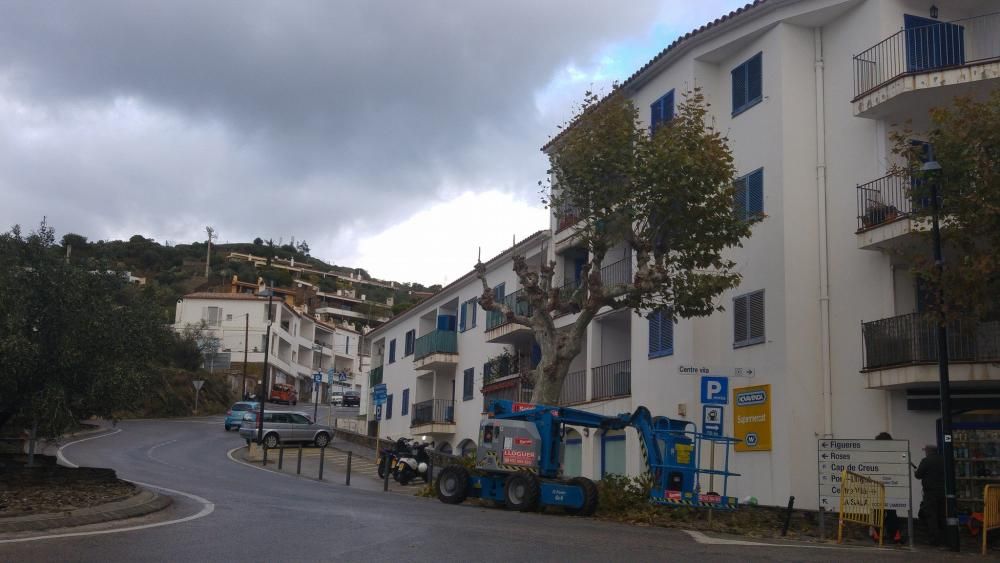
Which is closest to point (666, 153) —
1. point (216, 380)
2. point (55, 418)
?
point (55, 418)

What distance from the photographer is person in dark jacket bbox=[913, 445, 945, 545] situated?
1641 cm

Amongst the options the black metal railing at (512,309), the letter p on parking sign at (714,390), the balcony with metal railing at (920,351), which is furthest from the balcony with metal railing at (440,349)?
the letter p on parking sign at (714,390)

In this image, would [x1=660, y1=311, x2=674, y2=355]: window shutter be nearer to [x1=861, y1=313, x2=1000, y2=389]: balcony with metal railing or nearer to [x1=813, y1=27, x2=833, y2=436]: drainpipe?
[x1=813, y1=27, x2=833, y2=436]: drainpipe

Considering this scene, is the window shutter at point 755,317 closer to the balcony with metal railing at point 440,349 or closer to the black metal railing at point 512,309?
the black metal railing at point 512,309

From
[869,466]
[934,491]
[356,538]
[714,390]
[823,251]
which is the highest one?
[823,251]

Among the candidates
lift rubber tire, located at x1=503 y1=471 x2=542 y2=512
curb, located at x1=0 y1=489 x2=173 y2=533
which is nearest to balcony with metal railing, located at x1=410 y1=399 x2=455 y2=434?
lift rubber tire, located at x1=503 y1=471 x2=542 y2=512

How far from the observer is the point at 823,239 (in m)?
22.8

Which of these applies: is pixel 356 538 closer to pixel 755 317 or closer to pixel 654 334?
pixel 755 317

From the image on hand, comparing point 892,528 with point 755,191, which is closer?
point 892,528

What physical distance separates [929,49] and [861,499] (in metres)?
11.0

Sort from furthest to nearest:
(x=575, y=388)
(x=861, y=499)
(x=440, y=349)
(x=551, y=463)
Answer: (x=440, y=349)
(x=575, y=388)
(x=551, y=463)
(x=861, y=499)

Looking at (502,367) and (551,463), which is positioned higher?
(502,367)

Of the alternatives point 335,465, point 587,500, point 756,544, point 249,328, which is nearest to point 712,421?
point 587,500

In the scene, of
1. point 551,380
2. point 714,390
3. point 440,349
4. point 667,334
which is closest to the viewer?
point 714,390
